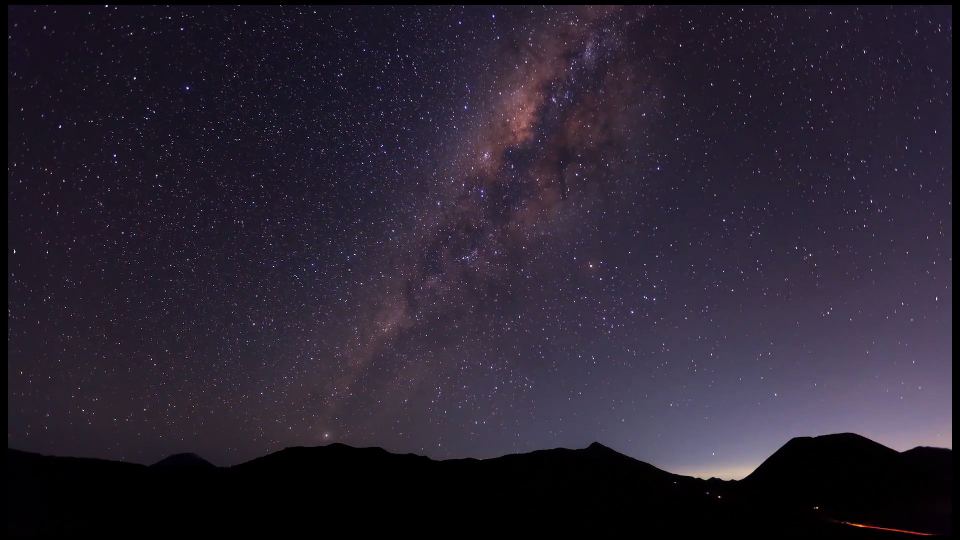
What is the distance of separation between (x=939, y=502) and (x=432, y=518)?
3140 cm

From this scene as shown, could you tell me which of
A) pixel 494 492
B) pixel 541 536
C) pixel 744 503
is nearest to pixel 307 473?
pixel 494 492

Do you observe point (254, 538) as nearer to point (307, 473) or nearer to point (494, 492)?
point (307, 473)

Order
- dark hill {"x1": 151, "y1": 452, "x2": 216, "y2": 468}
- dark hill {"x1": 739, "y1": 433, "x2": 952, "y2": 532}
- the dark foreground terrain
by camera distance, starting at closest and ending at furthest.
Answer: the dark foreground terrain → dark hill {"x1": 739, "y1": 433, "x2": 952, "y2": 532} → dark hill {"x1": 151, "y1": 452, "x2": 216, "y2": 468}

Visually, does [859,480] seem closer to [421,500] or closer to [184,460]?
[421,500]

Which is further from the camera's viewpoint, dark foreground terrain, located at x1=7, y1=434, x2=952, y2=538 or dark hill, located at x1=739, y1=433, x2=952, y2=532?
dark hill, located at x1=739, y1=433, x2=952, y2=532

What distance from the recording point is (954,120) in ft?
24.0

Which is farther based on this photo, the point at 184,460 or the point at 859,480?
the point at 184,460

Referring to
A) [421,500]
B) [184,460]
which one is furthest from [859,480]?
[184,460]

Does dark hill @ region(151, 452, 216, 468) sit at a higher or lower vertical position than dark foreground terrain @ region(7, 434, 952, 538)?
higher

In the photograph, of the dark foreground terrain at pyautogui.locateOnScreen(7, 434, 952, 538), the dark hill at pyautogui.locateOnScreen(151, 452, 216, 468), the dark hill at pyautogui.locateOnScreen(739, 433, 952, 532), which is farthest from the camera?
the dark hill at pyautogui.locateOnScreen(151, 452, 216, 468)

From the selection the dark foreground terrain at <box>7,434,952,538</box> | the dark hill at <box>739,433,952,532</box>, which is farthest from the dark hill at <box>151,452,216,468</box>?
the dark hill at <box>739,433,952,532</box>

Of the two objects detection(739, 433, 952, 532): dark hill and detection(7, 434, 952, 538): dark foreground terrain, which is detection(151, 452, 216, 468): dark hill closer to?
detection(7, 434, 952, 538): dark foreground terrain

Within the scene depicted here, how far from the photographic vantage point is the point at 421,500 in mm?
19625

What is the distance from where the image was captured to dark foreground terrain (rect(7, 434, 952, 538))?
13.8 metres
